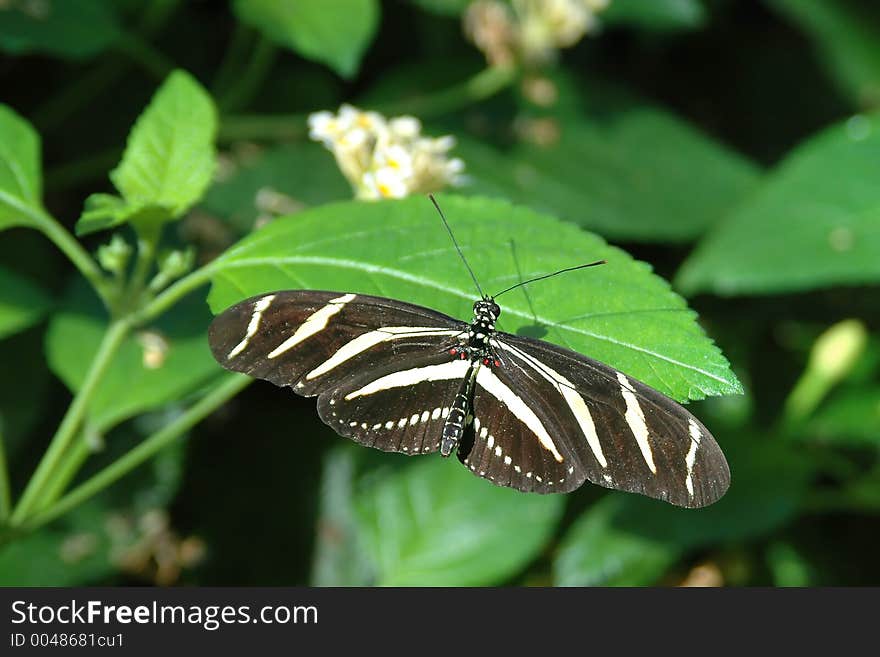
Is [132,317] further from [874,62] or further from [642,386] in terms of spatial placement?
[874,62]

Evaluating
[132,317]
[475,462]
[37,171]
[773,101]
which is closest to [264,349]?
[132,317]

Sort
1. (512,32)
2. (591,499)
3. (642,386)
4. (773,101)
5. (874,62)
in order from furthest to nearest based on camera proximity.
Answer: (773,101) → (874,62) → (591,499) → (512,32) → (642,386)

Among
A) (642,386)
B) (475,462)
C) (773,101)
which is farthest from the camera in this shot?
(773,101)

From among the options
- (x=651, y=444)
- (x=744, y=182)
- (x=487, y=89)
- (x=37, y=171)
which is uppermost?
(x=487, y=89)

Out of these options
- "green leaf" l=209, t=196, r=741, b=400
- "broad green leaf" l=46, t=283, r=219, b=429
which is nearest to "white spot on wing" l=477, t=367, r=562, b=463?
"green leaf" l=209, t=196, r=741, b=400

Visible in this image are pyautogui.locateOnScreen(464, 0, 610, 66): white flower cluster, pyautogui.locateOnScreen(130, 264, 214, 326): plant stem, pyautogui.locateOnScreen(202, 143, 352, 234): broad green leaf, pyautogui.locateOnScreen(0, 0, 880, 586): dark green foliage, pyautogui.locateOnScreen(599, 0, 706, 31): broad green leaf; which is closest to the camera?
pyautogui.locateOnScreen(130, 264, 214, 326): plant stem

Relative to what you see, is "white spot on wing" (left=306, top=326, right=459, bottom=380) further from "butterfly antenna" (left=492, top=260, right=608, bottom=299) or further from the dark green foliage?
the dark green foliage
